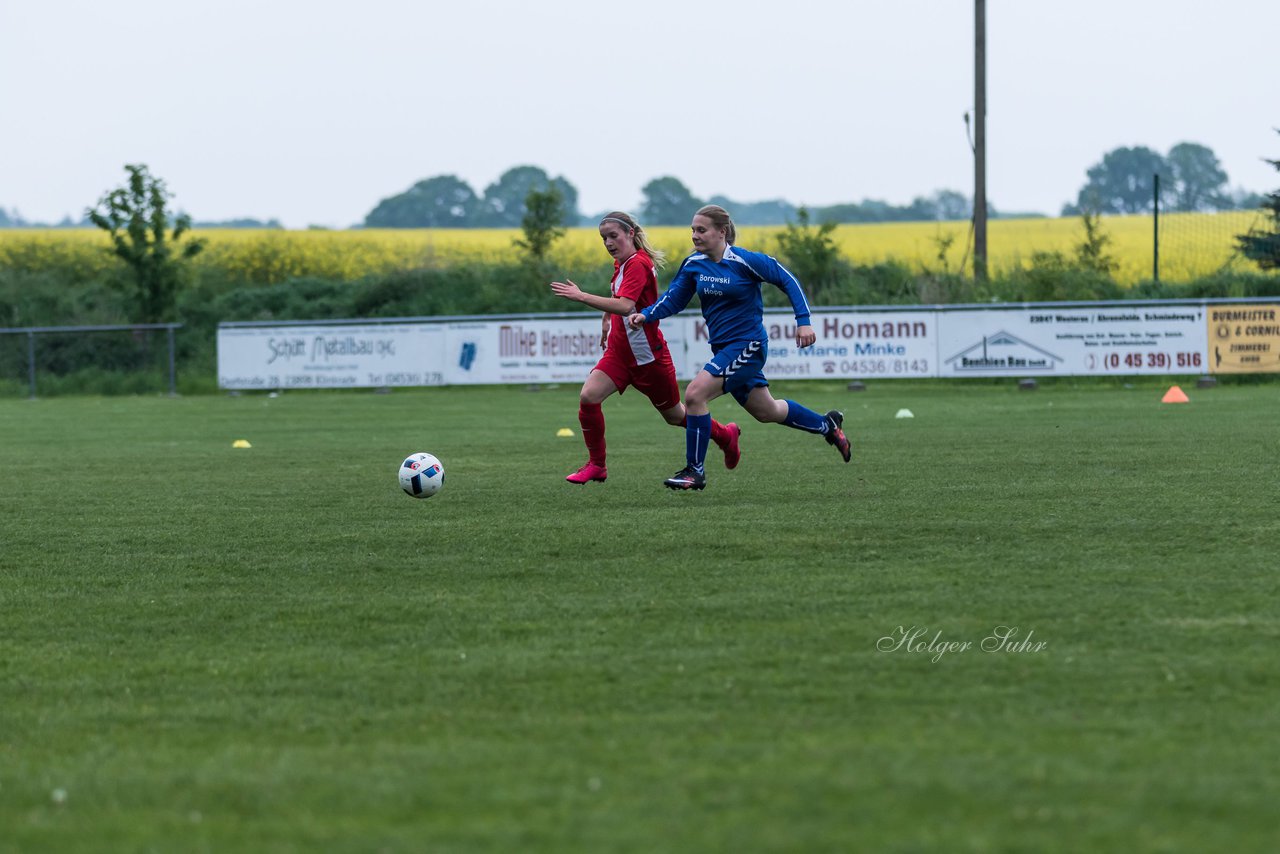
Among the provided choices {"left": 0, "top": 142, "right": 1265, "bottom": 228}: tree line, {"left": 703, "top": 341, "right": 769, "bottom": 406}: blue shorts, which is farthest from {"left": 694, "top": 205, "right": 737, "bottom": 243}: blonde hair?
{"left": 0, "top": 142, "right": 1265, "bottom": 228}: tree line

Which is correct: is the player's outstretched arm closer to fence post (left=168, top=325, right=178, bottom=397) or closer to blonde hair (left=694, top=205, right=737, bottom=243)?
blonde hair (left=694, top=205, right=737, bottom=243)

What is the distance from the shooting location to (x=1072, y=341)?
2719cm

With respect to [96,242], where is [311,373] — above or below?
below

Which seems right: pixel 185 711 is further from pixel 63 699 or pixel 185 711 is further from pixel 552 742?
pixel 552 742

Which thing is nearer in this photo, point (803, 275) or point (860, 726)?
point (860, 726)

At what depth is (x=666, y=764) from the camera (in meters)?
3.77

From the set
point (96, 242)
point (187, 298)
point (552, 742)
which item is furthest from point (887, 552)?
point (96, 242)

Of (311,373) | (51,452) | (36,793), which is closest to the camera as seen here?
(36,793)

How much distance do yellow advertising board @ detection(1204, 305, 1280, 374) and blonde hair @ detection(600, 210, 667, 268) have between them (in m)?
18.3

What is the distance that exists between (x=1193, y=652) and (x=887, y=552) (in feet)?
7.76

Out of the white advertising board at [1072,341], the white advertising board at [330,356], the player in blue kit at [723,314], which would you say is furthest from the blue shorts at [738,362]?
the white advertising board at [330,356]

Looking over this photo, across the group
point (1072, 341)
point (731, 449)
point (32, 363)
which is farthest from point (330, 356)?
point (731, 449)

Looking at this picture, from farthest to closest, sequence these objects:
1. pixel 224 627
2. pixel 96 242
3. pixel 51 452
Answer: pixel 96 242 → pixel 51 452 → pixel 224 627

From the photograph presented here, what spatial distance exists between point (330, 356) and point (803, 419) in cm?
2119
